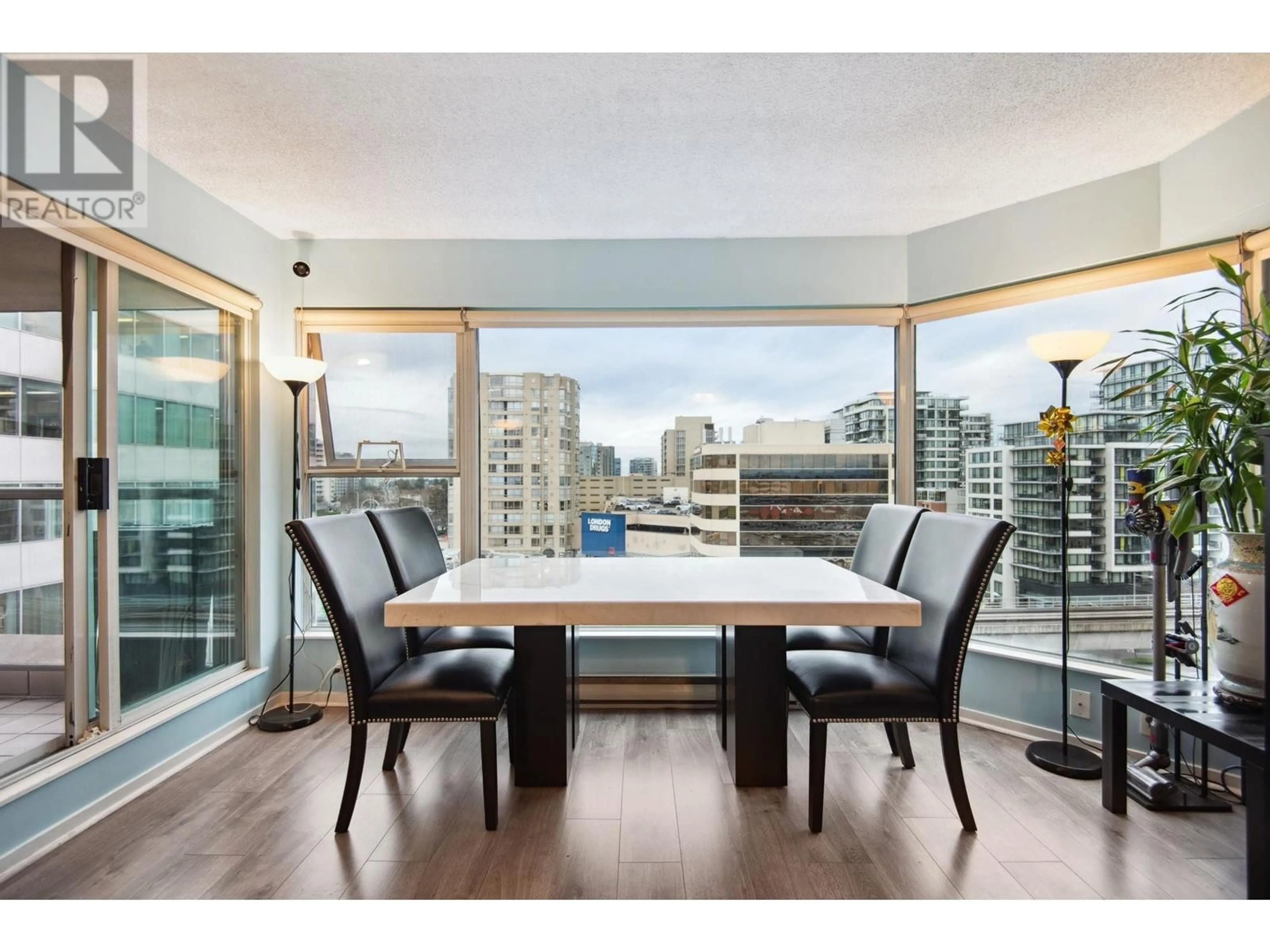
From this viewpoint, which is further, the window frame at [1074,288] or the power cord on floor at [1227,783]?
the window frame at [1074,288]

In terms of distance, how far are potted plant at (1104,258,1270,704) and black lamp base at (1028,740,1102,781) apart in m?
0.70

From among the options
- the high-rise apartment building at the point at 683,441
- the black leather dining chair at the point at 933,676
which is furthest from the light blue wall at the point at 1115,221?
the black leather dining chair at the point at 933,676

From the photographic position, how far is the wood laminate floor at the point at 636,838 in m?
1.74

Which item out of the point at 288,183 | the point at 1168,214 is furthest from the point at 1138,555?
the point at 288,183

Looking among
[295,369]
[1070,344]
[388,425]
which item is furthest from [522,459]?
[1070,344]

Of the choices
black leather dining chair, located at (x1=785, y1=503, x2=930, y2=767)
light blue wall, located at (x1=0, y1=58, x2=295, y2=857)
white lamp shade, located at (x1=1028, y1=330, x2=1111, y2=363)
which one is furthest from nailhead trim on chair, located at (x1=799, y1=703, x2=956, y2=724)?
light blue wall, located at (x1=0, y1=58, x2=295, y2=857)

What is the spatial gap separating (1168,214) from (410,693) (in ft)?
11.4

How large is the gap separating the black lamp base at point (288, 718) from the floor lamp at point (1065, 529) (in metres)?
3.25

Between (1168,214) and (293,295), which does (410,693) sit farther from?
(1168,214)

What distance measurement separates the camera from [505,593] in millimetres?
2047

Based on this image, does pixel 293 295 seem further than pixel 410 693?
Yes

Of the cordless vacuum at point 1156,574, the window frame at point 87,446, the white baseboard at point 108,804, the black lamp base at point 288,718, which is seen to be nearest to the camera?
the white baseboard at point 108,804

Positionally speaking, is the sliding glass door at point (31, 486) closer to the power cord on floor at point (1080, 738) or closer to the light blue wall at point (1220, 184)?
the power cord on floor at point (1080, 738)
